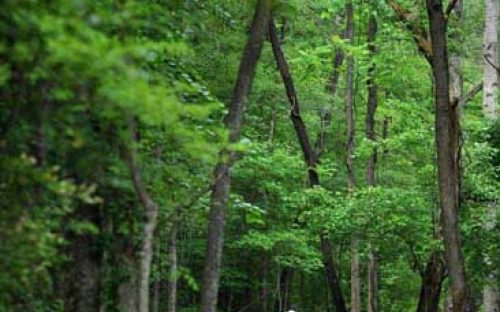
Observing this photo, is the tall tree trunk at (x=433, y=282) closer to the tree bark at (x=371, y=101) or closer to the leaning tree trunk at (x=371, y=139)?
the leaning tree trunk at (x=371, y=139)

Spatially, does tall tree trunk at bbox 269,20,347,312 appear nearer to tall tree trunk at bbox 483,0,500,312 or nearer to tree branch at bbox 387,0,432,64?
tall tree trunk at bbox 483,0,500,312

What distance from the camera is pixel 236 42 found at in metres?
12.5

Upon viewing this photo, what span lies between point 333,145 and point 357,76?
3.03m

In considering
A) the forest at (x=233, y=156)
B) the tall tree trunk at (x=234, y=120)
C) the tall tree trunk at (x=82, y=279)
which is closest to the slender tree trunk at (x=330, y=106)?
the forest at (x=233, y=156)

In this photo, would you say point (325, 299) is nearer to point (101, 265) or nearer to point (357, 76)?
point (357, 76)

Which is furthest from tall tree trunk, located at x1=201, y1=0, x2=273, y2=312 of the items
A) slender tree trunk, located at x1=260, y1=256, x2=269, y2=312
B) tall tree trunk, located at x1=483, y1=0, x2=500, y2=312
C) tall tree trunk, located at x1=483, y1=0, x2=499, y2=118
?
slender tree trunk, located at x1=260, y1=256, x2=269, y2=312

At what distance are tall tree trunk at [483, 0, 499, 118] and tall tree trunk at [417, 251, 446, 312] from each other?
2804 mm

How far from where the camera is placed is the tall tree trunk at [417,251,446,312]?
1301 cm

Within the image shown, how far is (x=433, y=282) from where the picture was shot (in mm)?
13188

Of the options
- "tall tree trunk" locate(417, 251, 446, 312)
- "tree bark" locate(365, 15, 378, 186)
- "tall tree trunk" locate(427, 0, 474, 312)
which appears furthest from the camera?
"tree bark" locate(365, 15, 378, 186)

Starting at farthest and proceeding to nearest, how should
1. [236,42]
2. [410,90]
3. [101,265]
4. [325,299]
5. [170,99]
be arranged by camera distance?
[325,299] → [410,90] → [236,42] → [101,265] → [170,99]

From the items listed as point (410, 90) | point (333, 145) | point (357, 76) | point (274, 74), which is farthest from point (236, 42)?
point (333, 145)

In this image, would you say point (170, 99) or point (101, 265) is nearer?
point (170, 99)

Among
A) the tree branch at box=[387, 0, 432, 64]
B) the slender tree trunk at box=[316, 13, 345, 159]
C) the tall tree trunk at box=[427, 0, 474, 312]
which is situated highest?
the slender tree trunk at box=[316, 13, 345, 159]
